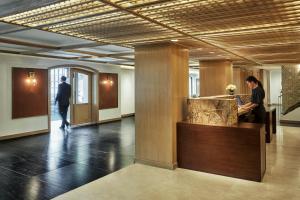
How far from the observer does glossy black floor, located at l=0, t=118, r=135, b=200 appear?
358 cm

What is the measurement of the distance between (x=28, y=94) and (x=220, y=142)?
599cm

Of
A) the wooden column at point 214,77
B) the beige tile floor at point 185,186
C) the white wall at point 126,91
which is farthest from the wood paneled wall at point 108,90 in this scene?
the beige tile floor at point 185,186

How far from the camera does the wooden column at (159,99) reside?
14.0 feet

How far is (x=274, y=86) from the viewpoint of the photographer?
1526 cm

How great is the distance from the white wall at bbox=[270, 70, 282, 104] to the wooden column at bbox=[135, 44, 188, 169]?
1251 cm

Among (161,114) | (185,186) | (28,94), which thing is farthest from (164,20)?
(28,94)

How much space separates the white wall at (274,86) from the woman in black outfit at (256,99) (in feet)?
36.8

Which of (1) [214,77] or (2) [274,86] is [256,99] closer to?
(1) [214,77]

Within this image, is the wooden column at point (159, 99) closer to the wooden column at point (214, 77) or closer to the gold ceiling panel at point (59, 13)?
the gold ceiling panel at point (59, 13)

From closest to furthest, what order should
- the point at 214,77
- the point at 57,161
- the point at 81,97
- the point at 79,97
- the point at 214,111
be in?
the point at 214,111 < the point at 57,161 < the point at 214,77 < the point at 79,97 < the point at 81,97

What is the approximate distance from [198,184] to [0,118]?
5836mm

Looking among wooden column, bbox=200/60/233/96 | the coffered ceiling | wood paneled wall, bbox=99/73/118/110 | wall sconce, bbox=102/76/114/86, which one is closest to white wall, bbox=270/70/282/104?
wooden column, bbox=200/60/233/96

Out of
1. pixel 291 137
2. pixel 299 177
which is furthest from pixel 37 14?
pixel 291 137

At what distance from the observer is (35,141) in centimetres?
676
